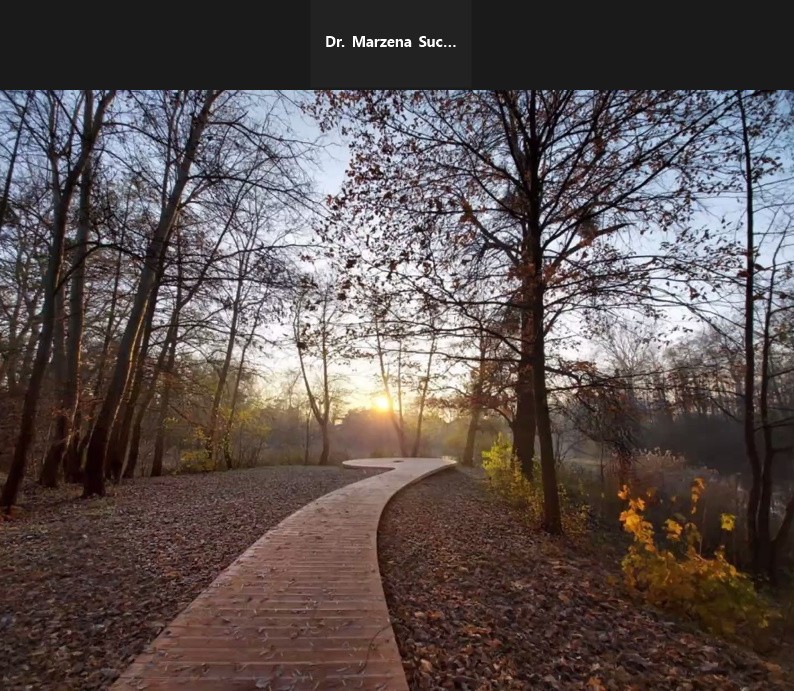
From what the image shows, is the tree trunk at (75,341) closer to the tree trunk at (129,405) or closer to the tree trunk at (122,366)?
the tree trunk at (122,366)

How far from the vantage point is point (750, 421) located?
7.79 metres

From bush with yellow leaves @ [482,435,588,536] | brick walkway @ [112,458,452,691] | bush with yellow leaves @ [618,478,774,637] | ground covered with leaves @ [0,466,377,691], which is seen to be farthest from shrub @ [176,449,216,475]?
bush with yellow leaves @ [618,478,774,637]

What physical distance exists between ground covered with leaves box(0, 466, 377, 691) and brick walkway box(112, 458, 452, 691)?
0.78ft

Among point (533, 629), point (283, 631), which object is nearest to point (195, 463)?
point (283, 631)

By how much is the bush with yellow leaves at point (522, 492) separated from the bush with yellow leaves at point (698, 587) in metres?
2.29

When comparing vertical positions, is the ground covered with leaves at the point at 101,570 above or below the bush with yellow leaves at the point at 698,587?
above

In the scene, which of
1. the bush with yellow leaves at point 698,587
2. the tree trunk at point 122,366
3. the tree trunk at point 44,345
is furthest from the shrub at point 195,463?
the bush with yellow leaves at point 698,587

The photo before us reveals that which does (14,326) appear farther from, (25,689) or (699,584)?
(699,584)

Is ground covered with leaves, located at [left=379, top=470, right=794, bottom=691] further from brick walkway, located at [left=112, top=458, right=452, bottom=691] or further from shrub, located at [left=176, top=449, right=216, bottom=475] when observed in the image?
shrub, located at [left=176, top=449, right=216, bottom=475]

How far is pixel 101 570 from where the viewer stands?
12.1ft

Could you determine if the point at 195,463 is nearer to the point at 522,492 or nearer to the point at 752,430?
the point at 522,492

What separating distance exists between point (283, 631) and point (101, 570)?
2161 millimetres

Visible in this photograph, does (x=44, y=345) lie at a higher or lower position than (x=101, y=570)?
higher

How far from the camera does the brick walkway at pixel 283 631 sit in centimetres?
220
